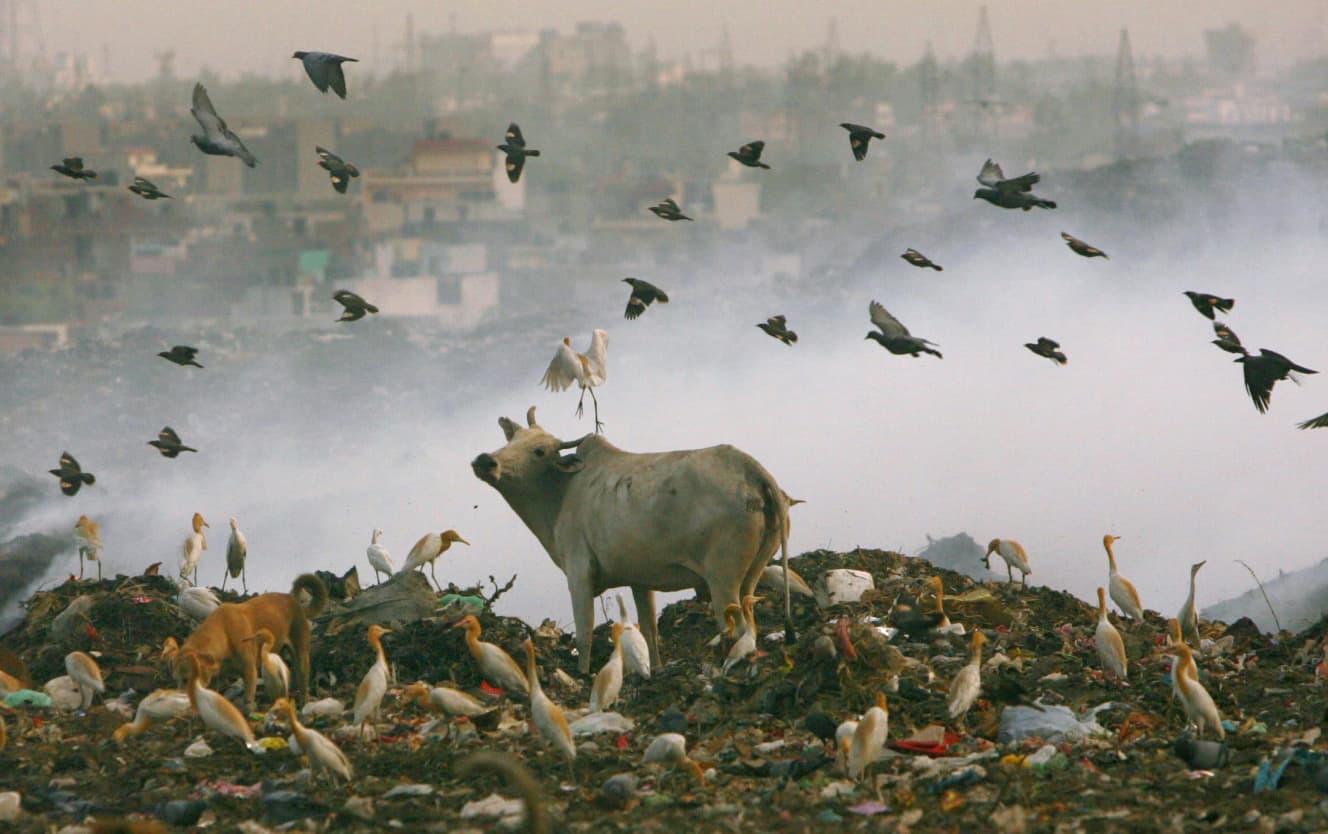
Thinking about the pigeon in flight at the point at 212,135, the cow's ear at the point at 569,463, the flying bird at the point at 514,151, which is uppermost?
the pigeon in flight at the point at 212,135

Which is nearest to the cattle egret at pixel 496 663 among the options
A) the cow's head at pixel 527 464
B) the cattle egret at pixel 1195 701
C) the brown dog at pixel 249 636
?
the brown dog at pixel 249 636

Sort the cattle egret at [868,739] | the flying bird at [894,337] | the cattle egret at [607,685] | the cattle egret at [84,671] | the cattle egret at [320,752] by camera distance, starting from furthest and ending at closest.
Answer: the flying bird at [894,337], the cattle egret at [84,671], the cattle egret at [607,685], the cattle egret at [320,752], the cattle egret at [868,739]

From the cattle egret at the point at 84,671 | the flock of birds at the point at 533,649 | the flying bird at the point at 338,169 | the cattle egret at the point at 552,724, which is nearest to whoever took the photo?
the cattle egret at the point at 552,724

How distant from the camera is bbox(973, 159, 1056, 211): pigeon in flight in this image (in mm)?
12750

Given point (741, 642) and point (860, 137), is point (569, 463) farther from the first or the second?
point (860, 137)

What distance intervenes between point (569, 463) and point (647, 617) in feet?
3.82

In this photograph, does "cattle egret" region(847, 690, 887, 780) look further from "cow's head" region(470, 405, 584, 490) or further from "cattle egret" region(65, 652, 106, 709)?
"cattle egret" region(65, 652, 106, 709)

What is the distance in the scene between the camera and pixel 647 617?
12578 mm

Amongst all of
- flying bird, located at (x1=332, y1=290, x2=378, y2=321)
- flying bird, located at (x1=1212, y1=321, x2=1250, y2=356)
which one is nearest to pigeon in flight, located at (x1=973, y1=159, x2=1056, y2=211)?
flying bird, located at (x1=1212, y1=321, x2=1250, y2=356)

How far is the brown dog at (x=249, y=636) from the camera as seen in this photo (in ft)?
34.6

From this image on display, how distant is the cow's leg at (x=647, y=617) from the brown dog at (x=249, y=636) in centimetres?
205

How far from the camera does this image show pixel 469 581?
3030 centimetres

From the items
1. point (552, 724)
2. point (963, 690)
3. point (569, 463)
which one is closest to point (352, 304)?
point (569, 463)

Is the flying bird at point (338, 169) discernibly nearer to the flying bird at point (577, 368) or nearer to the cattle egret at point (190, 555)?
the flying bird at point (577, 368)
